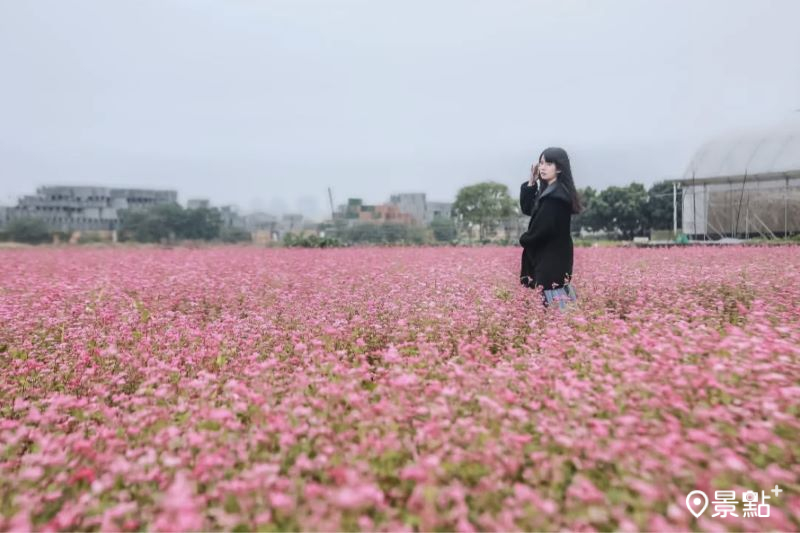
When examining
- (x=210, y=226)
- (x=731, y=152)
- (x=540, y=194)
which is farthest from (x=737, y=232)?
(x=210, y=226)

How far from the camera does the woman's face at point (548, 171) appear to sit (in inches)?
198

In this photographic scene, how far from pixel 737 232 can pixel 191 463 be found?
1508 inches

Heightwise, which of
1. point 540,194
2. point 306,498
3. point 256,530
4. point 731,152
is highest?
point 731,152

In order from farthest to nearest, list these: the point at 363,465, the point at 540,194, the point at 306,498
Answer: the point at 540,194
the point at 363,465
the point at 306,498

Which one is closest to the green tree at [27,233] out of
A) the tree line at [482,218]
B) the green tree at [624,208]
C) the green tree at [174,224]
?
the tree line at [482,218]

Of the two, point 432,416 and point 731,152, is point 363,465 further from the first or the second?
point 731,152

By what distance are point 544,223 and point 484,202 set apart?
71092 mm

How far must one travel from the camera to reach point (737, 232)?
33.0 metres

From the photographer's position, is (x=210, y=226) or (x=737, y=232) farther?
(x=210, y=226)

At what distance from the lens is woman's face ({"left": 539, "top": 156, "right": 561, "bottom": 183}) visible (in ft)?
16.5

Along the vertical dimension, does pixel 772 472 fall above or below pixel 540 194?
below

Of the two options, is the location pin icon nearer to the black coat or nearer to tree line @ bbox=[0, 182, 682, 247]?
the black coat

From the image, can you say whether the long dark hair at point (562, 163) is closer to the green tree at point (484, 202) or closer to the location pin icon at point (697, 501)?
the location pin icon at point (697, 501)

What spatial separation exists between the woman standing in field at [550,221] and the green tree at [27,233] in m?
42.5
